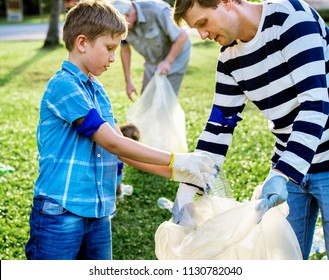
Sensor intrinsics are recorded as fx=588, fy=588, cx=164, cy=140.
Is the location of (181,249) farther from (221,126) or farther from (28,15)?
(28,15)

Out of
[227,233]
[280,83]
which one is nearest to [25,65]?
[280,83]

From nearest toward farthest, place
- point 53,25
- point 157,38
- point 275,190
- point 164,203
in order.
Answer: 1. point 275,190
2. point 164,203
3. point 157,38
4. point 53,25

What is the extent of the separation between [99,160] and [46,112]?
256 mm

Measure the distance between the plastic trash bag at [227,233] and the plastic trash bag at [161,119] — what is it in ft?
8.73

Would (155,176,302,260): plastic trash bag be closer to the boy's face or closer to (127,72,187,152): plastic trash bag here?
the boy's face

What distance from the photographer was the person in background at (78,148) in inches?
79.7

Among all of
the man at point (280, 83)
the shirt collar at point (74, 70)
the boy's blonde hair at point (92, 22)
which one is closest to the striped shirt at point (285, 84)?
the man at point (280, 83)

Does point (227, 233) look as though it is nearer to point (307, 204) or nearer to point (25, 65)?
point (307, 204)

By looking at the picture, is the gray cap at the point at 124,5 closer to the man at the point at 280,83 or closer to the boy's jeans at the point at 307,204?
the man at the point at 280,83

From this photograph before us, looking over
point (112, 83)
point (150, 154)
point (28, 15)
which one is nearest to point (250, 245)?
point (150, 154)

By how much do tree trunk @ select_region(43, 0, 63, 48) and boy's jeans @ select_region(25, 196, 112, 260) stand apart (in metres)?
12.1

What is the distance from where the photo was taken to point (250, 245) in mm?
2109

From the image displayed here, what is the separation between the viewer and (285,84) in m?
2.12

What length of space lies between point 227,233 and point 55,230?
0.61 m
